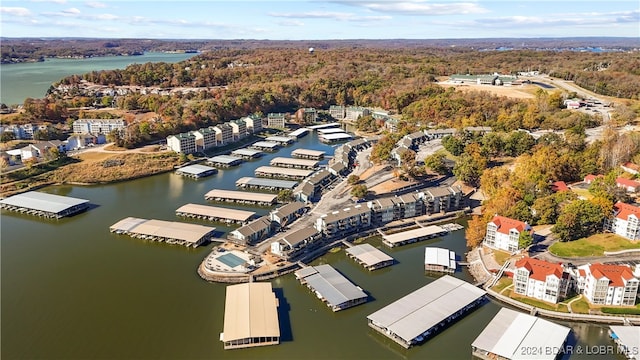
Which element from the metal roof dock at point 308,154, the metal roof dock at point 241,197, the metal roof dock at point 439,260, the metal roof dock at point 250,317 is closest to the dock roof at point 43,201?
the metal roof dock at point 241,197

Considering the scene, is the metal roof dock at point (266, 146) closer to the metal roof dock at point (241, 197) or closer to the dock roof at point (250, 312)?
the metal roof dock at point (241, 197)

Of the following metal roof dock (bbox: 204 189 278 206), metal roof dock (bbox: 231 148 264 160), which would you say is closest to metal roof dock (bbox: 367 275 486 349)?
metal roof dock (bbox: 204 189 278 206)

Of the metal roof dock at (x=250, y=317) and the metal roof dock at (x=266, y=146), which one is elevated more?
the metal roof dock at (x=266, y=146)

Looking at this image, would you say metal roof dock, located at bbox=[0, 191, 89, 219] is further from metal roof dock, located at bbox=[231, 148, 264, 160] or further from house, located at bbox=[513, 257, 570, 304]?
house, located at bbox=[513, 257, 570, 304]

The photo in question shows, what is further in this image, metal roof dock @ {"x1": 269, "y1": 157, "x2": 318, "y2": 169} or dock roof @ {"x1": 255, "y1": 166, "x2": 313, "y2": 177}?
metal roof dock @ {"x1": 269, "y1": 157, "x2": 318, "y2": 169}

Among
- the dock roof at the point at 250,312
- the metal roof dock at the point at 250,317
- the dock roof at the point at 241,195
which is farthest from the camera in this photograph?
the dock roof at the point at 241,195

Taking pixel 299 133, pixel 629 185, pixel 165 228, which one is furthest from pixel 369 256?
pixel 299 133

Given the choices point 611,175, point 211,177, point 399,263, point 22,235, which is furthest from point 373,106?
point 22,235
